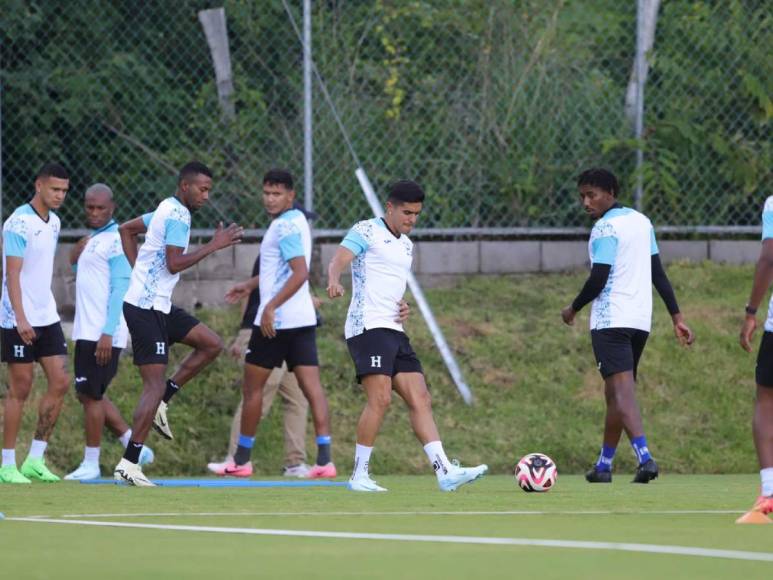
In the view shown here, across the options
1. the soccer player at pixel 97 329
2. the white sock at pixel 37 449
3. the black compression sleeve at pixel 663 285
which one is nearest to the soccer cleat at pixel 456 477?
the black compression sleeve at pixel 663 285

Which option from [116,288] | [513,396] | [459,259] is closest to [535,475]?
[116,288]

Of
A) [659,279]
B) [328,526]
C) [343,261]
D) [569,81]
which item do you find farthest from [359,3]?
[328,526]

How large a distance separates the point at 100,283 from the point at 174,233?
6.23 feet

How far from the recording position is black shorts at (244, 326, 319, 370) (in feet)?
44.1

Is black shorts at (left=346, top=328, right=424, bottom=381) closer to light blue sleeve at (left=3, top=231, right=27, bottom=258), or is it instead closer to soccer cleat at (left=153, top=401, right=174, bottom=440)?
soccer cleat at (left=153, top=401, right=174, bottom=440)

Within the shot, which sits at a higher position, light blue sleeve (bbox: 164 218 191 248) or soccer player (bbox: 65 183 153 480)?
light blue sleeve (bbox: 164 218 191 248)

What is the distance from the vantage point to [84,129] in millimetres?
16766

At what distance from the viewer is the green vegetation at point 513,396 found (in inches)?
586

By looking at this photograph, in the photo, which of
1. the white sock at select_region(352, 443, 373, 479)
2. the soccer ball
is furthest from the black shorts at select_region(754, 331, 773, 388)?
the white sock at select_region(352, 443, 373, 479)

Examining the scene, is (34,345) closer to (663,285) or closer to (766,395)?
(663,285)

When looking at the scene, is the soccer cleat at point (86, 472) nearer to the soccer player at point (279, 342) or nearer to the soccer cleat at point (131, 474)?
the soccer player at point (279, 342)

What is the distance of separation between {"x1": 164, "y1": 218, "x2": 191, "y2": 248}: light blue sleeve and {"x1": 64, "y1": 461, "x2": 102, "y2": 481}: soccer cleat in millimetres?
2314

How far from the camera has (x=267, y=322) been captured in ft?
43.1

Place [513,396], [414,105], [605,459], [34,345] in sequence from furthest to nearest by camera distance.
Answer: [414,105]
[513,396]
[34,345]
[605,459]
